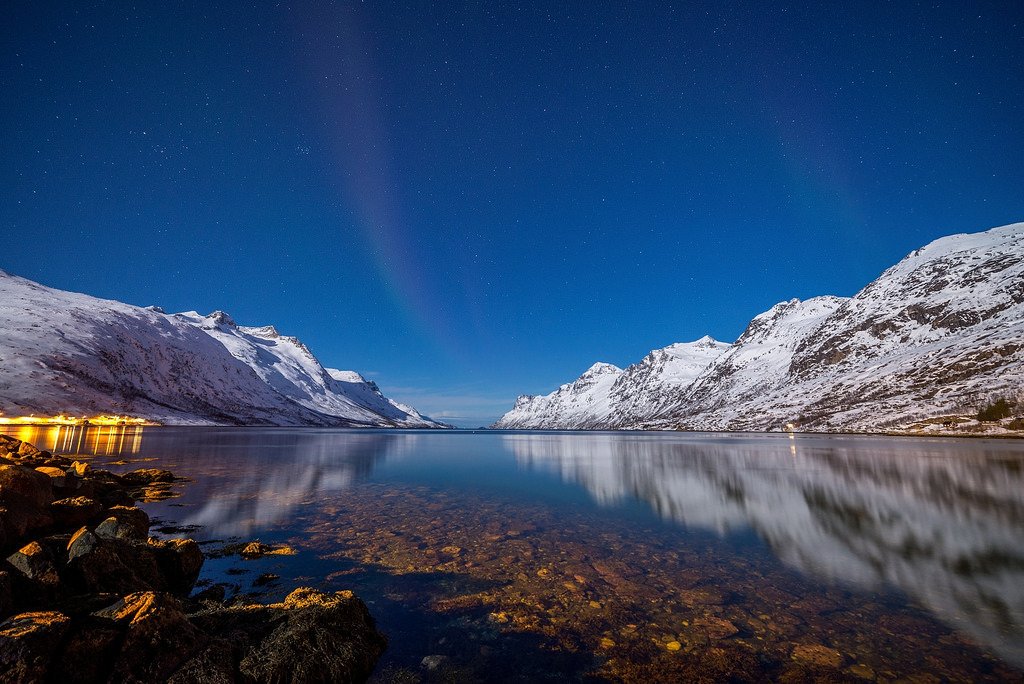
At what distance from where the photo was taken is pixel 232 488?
95.8ft

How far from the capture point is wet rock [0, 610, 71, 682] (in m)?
5.98

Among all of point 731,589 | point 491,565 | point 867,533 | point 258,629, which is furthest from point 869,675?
point 867,533

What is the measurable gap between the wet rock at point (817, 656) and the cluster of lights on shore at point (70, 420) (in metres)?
174

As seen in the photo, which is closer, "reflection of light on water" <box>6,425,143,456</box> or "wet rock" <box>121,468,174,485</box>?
"wet rock" <box>121,468,174,485</box>

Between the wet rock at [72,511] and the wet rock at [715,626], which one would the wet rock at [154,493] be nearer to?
the wet rock at [72,511]

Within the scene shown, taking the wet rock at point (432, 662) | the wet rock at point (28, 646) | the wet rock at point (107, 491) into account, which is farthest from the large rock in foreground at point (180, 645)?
the wet rock at point (107, 491)

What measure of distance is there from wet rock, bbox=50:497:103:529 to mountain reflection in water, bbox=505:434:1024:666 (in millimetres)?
24899

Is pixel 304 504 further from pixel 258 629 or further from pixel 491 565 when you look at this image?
pixel 258 629

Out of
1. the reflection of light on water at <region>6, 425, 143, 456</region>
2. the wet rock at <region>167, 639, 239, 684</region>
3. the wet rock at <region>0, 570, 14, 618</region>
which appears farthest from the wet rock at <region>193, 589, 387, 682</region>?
the reflection of light on water at <region>6, 425, 143, 456</region>

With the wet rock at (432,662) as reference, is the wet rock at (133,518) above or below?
above

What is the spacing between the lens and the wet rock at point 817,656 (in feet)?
29.5

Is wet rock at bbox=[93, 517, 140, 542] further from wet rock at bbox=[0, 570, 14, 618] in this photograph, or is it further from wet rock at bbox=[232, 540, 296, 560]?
wet rock at bbox=[0, 570, 14, 618]

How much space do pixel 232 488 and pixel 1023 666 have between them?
3561cm

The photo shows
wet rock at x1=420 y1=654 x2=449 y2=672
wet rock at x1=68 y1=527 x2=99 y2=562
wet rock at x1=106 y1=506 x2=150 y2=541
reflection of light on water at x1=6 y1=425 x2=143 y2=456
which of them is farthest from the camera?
reflection of light on water at x1=6 y1=425 x2=143 y2=456
